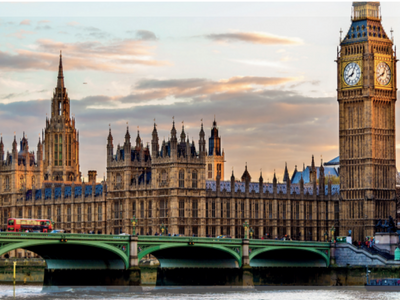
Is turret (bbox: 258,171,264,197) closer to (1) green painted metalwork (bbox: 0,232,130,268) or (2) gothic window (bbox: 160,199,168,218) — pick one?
(2) gothic window (bbox: 160,199,168,218)

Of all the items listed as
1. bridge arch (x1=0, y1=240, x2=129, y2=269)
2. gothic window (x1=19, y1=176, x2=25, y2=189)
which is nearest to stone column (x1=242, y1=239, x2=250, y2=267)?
bridge arch (x1=0, y1=240, x2=129, y2=269)

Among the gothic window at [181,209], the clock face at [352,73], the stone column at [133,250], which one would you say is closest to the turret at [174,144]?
the gothic window at [181,209]

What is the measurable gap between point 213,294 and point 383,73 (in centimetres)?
5097

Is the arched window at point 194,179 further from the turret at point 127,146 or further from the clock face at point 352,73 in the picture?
the clock face at point 352,73

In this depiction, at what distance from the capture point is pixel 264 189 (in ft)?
462

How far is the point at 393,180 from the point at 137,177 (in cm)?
3131

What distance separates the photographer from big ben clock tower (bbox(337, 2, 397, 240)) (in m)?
138

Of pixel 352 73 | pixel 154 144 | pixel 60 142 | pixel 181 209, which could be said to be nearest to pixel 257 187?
pixel 181 209

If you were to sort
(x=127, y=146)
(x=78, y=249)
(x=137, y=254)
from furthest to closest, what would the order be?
1. (x=127, y=146)
2. (x=137, y=254)
3. (x=78, y=249)

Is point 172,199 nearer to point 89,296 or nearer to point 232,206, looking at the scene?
point 232,206

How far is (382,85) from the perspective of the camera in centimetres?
13862

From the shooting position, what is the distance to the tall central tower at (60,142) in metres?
179

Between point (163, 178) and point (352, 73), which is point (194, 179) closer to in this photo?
point (163, 178)

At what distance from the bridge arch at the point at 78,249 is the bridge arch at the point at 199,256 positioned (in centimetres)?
415
